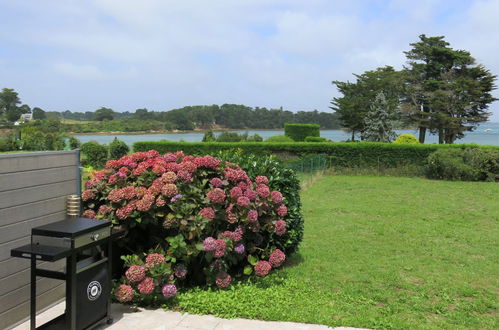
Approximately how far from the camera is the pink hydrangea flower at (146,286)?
3.46 metres

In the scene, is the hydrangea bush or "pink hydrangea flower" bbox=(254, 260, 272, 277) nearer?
the hydrangea bush

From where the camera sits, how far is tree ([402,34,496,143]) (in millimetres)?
35719

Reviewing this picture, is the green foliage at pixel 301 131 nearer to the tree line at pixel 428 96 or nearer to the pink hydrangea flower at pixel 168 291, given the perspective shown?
the tree line at pixel 428 96

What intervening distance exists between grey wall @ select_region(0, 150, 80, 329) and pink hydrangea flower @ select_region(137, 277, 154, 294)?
2.74 ft

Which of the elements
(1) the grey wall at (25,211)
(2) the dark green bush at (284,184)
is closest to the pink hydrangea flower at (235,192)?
(2) the dark green bush at (284,184)

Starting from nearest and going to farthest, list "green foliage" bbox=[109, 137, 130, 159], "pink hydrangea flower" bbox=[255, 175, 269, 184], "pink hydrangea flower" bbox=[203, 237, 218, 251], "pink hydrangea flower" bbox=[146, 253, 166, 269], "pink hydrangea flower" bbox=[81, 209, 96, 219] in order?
"pink hydrangea flower" bbox=[146, 253, 166, 269]
"pink hydrangea flower" bbox=[203, 237, 218, 251]
"pink hydrangea flower" bbox=[81, 209, 96, 219]
"pink hydrangea flower" bbox=[255, 175, 269, 184]
"green foliage" bbox=[109, 137, 130, 159]

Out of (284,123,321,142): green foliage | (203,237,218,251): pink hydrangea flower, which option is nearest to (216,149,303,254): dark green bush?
(203,237,218,251): pink hydrangea flower

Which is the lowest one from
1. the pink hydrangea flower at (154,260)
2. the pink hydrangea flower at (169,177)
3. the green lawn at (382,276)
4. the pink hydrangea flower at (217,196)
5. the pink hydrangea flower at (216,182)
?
the green lawn at (382,276)

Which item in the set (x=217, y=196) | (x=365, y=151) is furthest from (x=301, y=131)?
(x=217, y=196)

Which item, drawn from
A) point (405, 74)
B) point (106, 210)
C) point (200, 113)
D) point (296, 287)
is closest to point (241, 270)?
point (296, 287)

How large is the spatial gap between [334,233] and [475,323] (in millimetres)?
3491

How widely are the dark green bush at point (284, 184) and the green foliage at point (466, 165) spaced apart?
12.5 meters

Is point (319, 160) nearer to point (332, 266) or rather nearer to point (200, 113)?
point (332, 266)

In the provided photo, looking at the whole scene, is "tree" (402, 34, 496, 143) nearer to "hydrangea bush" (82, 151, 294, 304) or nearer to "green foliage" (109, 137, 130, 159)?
"green foliage" (109, 137, 130, 159)
